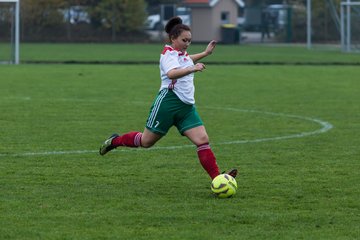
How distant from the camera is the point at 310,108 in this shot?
1964 centimetres

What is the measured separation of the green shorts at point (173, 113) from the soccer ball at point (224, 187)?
696 mm

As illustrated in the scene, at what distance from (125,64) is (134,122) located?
19.7m

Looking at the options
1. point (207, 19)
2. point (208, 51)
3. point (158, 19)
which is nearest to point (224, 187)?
Result: point (208, 51)

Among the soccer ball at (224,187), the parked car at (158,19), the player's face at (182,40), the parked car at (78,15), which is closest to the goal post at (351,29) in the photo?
the parked car at (158,19)

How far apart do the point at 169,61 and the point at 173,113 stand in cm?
54

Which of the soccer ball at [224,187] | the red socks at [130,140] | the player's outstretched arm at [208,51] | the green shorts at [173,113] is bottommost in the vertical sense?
the soccer ball at [224,187]

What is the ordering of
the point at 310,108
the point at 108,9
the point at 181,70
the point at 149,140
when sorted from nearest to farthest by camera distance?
1. the point at 181,70
2. the point at 149,140
3. the point at 310,108
4. the point at 108,9

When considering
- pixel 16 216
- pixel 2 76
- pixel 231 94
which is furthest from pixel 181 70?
pixel 2 76

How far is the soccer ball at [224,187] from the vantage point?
9375 mm

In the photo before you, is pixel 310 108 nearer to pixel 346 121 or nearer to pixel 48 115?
pixel 346 121

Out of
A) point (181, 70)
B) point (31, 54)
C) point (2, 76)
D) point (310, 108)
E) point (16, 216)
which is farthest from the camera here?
point (31, 54)

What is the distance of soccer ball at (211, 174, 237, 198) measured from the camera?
369 inches

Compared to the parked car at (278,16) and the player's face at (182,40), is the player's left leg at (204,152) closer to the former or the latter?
the player's face at (182,40)

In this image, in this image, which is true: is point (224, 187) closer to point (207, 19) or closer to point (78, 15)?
point (78, 15)
